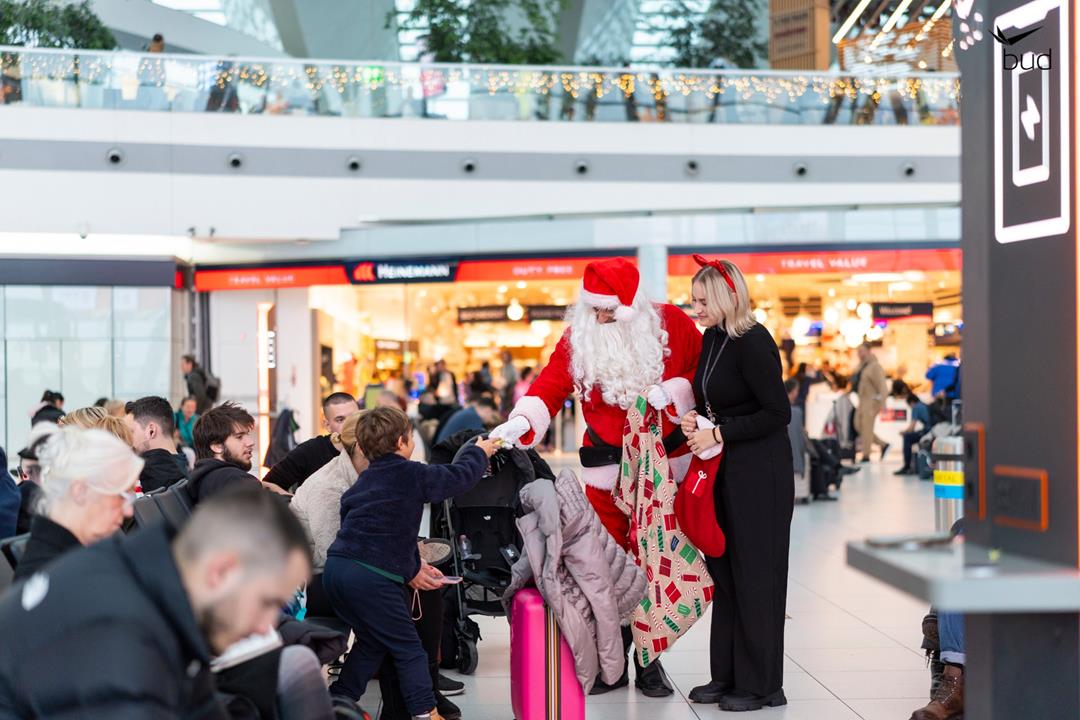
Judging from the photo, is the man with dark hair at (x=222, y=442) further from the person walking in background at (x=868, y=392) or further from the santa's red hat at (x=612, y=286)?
the person walking in background at (x=868, y=392)

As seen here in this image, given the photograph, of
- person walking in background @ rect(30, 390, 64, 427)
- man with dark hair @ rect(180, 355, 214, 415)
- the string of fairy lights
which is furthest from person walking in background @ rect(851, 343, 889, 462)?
person walking in background @ rect(30, 390, 64, 427)

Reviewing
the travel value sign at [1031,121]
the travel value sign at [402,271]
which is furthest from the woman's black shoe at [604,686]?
the travel value sign at [402,271]

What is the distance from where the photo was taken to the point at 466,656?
5652 mm

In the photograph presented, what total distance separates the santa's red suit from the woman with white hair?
7.59 feet

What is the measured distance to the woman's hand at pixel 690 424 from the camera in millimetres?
4734

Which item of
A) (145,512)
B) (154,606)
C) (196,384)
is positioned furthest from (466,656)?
(196,384)

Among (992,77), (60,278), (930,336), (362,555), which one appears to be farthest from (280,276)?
(992,77)

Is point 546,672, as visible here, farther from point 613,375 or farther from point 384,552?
point 613,375

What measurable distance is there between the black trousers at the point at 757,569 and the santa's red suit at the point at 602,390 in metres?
0.34

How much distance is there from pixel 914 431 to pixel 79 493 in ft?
53.1

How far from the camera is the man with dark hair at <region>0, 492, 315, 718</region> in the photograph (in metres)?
1.96

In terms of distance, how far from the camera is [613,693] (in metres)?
Result: 5.18

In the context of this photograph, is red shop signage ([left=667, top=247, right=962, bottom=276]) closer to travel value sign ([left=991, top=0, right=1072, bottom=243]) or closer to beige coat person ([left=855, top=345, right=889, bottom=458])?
beige coat person ([left=855, top=345, right=889, bottom=458])

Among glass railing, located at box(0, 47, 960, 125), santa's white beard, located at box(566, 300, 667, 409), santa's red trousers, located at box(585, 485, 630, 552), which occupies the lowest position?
santa's red trousers, located at box(585, 485, 630, 552)
